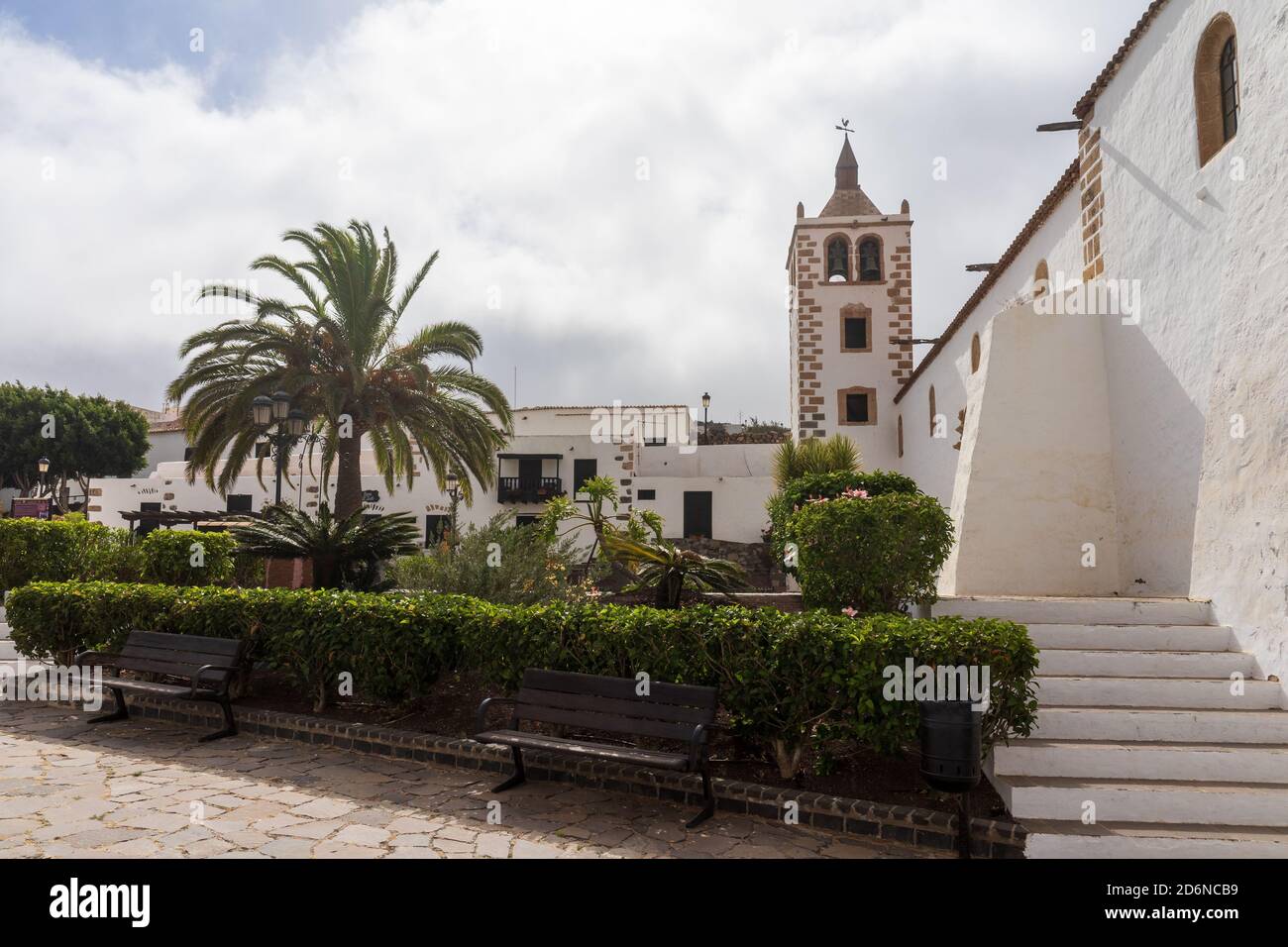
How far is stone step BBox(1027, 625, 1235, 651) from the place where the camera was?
5.48 m

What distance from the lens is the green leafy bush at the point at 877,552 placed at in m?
6.55

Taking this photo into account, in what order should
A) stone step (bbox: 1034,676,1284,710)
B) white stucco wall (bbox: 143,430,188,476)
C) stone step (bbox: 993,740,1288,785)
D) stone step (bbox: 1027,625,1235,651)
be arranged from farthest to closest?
1. white stucco wall (bbox: 143,430,188,476)
2. stone step (bbox: 1027,625,1235,651)
3. stone step (bbox: 1034,676,1284,710)
4. stone step (bbox: 993,740,1288,785)

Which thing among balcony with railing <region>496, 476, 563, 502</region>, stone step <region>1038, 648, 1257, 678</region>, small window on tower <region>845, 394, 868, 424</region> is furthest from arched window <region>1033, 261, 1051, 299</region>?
balcony with railing <region>496, 476, 563, 502</region>

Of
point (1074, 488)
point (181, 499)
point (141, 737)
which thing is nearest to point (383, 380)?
point (141, 737)

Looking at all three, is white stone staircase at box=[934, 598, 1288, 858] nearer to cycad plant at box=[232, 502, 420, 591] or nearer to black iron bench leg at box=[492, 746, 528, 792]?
black iron bench leg at box=[492, 746, 528, 792]

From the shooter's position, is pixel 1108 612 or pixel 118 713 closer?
pixel 1108 612

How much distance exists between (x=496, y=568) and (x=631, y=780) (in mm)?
3302

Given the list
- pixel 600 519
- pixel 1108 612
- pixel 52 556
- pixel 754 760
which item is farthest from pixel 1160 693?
pixel 52 556

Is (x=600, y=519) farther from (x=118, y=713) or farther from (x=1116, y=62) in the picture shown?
(x=1116, y=62)

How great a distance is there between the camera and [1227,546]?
561 cm

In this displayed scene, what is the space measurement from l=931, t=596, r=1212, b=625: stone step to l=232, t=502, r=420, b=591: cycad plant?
6.47 metres

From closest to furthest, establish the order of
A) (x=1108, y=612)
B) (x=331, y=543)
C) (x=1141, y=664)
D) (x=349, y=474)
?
1. (x=1141, y=664)
2. (x=1108, y=612)
3. (x=331, y=543)
4. (x=349, y=474)

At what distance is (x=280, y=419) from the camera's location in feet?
39.5

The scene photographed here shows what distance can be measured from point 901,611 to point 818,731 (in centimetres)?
224
